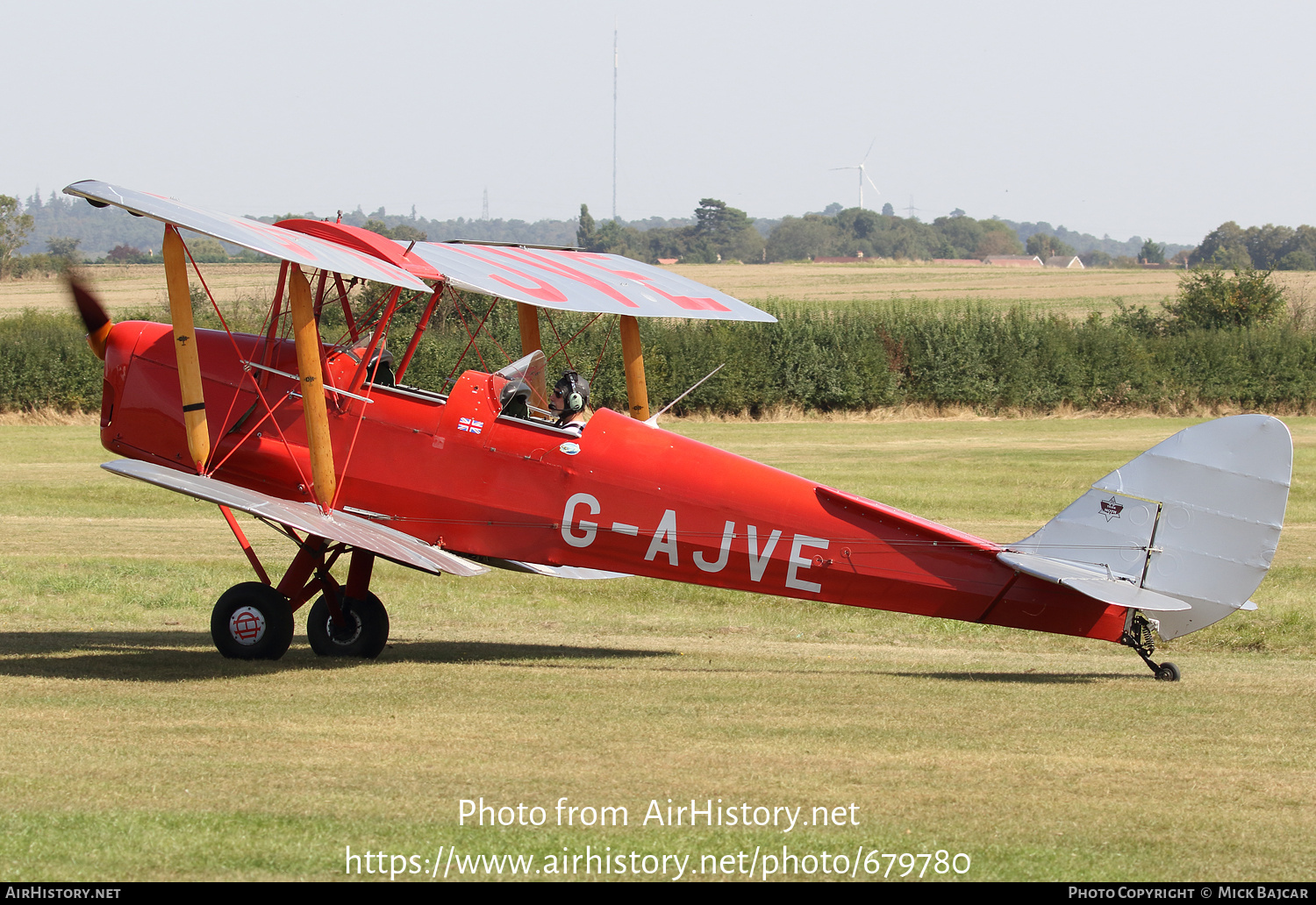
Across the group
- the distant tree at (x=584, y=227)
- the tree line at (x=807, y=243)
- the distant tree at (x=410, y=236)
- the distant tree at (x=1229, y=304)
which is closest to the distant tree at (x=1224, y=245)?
the tree line at (x=807, y=243)

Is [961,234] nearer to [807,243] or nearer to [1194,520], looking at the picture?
[807,243]

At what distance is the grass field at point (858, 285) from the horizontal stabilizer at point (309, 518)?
36.7m

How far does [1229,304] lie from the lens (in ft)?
139

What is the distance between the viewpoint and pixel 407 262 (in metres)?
9.05

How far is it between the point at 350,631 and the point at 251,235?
3.03 meters

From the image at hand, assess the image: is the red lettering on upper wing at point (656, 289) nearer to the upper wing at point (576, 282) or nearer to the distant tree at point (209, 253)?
the upper wing at point (576, 282)

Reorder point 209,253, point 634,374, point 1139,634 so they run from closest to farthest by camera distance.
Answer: point 1139,634
point 634,374
point 209,253

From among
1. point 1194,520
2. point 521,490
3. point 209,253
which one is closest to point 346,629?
point 521,490

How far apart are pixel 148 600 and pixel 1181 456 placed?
30.8ft

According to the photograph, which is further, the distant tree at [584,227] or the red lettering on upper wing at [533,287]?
the distant tree at [584,227]

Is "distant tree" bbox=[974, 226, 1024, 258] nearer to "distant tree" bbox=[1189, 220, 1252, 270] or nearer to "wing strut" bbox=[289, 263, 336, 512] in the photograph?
"distant tree" bbox=[1189, 220, 1252, 270]

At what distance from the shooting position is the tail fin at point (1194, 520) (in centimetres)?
767

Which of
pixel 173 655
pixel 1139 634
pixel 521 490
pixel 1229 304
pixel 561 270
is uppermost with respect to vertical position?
pixel 1229 304

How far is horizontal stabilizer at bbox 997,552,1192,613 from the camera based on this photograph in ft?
25.0
